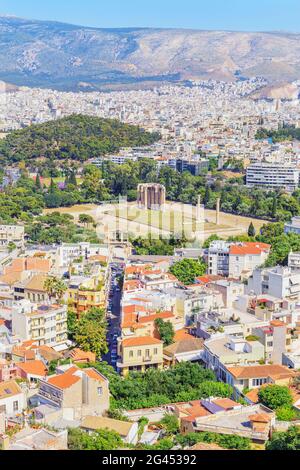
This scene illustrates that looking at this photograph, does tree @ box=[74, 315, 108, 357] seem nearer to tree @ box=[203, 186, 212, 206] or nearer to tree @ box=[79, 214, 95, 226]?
tree @ box=[79, 214, 95, 226]

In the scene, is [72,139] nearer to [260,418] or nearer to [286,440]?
[260,418]

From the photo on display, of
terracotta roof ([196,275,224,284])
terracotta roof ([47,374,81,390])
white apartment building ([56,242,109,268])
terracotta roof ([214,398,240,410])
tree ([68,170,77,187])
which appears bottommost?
terracotta roof ([214,398,240,410])

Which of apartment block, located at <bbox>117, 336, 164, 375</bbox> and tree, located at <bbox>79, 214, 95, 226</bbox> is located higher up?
tree, located at <bbox>79, 214, 95, 226</bbox>

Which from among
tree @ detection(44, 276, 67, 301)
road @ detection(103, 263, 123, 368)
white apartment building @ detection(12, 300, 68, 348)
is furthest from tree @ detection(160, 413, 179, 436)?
tree @ detection(44, 276, 67, 301)

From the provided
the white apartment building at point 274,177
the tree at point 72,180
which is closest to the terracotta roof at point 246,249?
the white apartment building at point 274,177

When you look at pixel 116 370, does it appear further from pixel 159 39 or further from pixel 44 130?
pixel 159 39

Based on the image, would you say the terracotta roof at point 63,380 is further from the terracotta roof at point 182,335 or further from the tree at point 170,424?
the terracotta roof at point 182,335
